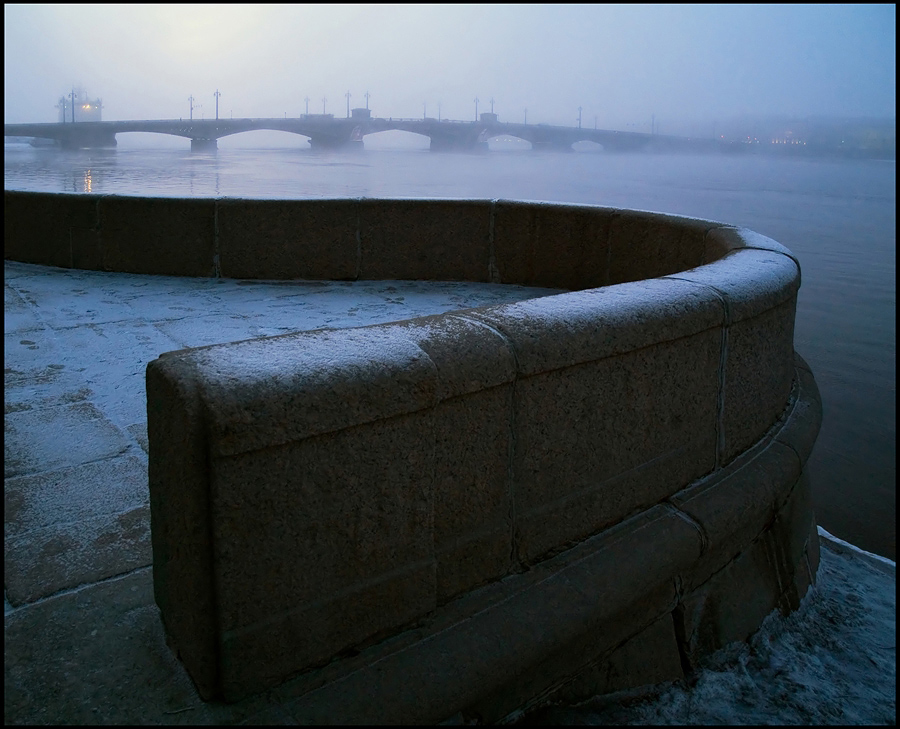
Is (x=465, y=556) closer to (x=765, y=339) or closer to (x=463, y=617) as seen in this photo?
(x=463, y=617)

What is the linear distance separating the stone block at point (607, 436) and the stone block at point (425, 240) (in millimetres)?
3859

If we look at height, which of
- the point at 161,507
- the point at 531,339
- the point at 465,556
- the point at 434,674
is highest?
the point at 531,339

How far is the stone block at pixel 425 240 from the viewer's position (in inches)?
245

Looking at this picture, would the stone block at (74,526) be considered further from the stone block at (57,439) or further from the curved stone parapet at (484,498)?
the curved stone parapet at (484,498)

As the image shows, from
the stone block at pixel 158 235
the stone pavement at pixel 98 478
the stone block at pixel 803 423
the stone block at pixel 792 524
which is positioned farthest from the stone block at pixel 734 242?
the stone block at pixel 158 235

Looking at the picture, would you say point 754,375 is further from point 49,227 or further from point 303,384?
point 49,227

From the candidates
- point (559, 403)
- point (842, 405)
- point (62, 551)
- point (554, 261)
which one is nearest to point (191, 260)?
point (554, 261)

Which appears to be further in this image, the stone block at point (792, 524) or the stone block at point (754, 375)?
the stone block at point (792, 524)

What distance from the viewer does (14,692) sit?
5.46 feet

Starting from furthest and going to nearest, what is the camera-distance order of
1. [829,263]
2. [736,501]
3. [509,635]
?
[829,263]
[736,501]
[509,635]

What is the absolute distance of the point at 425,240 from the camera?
20.8 ft

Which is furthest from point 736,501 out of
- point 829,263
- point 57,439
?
point 829,263

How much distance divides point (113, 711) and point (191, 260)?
5152 millimetres

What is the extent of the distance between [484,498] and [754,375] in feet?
4.62
